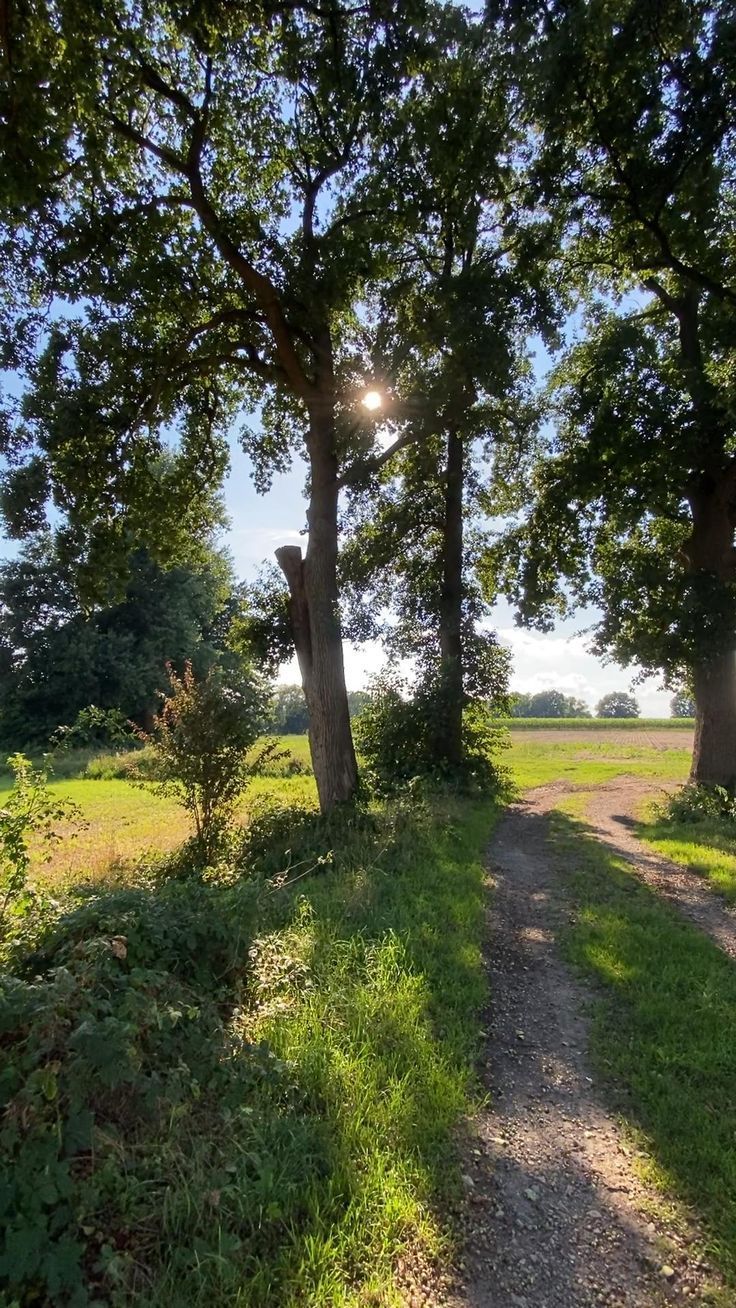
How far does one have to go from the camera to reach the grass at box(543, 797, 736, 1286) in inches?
110

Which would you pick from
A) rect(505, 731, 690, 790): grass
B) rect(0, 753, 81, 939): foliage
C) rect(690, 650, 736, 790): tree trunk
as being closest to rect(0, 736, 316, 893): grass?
rect(0, 753, 81, 939): foliage

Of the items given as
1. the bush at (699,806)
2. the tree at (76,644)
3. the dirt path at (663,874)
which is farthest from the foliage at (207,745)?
the tree at (76,644)

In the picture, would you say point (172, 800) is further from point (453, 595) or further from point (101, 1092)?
point (101, 1092)

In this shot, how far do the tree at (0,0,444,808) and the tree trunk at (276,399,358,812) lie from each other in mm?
37

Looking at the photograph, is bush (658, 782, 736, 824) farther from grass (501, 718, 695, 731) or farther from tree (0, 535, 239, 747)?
grass (501, 718, 695, 731)

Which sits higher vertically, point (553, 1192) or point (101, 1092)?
point (101, 1092)

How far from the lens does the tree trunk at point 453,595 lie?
1470cm

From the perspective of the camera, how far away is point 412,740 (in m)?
14.8

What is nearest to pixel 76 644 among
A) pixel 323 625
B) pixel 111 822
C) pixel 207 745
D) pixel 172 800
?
pixel 172 800

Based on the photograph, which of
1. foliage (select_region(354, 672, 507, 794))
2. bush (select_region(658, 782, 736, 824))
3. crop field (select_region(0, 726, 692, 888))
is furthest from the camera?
foliage (select_region(354, 672, 507, 794))

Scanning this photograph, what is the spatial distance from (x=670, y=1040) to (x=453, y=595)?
40.2ft

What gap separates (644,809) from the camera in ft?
43.0

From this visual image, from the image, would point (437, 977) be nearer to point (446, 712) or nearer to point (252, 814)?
point (252, 814)

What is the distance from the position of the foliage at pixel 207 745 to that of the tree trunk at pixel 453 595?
6.77 m
